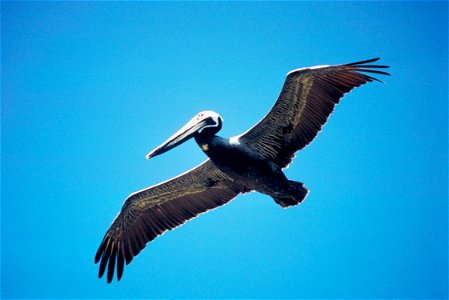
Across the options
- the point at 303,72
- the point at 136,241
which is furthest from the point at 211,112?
the point at 136,241

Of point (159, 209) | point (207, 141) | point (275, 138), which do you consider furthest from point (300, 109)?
point (159, 209)

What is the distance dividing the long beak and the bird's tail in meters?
2.17

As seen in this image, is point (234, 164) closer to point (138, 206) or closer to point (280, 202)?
point (280, 202)

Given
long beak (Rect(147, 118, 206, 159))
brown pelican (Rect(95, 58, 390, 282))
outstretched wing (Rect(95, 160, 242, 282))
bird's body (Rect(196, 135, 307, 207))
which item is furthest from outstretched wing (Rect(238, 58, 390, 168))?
outstretched wing (Rect(95, 160, 242, 282))

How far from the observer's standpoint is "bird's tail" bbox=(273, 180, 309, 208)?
1048 centimetres

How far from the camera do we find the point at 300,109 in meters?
10.6

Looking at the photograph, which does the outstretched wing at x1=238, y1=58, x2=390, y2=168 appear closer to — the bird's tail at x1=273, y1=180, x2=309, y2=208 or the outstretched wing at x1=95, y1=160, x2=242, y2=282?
the bird's tail at x1=273, y1=180, x2=309, y2=208

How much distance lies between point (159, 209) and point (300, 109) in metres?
4.06

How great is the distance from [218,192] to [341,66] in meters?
3.91

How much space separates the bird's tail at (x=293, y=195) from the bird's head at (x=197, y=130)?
189cm

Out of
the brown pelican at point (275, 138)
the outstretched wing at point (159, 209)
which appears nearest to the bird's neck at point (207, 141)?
the brown pelican at point (275, 138)

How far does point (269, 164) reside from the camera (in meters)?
10.5

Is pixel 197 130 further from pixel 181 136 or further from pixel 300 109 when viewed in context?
pixel 300 109

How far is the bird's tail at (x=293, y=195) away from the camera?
10477 millimetres
